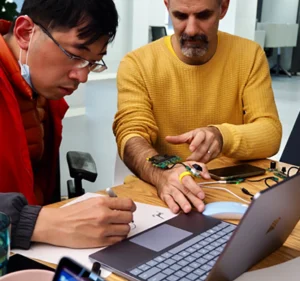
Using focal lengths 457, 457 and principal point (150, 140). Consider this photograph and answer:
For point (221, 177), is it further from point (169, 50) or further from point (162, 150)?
point (169, 50)

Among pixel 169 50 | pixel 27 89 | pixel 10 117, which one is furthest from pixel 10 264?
pixel 169 50

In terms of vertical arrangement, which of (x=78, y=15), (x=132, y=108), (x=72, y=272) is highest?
(x=78, y=15)

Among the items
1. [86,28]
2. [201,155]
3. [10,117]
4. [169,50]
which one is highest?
[86,28]

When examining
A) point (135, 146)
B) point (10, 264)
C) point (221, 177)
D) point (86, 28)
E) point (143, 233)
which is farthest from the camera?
point (135, 146)

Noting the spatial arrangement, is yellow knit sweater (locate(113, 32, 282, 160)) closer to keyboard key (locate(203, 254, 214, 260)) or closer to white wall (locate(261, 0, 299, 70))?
keyboard key (locate(203, 254, 214, 260))

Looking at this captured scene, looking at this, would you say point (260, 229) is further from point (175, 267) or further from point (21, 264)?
point (21, 264)

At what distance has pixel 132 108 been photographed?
1.61m

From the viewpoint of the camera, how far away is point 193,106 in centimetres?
172

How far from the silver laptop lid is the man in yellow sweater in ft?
2.32

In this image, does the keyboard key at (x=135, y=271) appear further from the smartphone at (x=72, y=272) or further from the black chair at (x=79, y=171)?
the black chair at (x=79, y=171)

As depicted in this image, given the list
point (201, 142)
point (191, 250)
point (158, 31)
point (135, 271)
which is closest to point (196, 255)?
point (191, 250)

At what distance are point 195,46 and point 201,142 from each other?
495mm

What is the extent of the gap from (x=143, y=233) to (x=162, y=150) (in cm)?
79

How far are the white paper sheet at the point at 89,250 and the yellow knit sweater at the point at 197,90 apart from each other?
1.88ft
